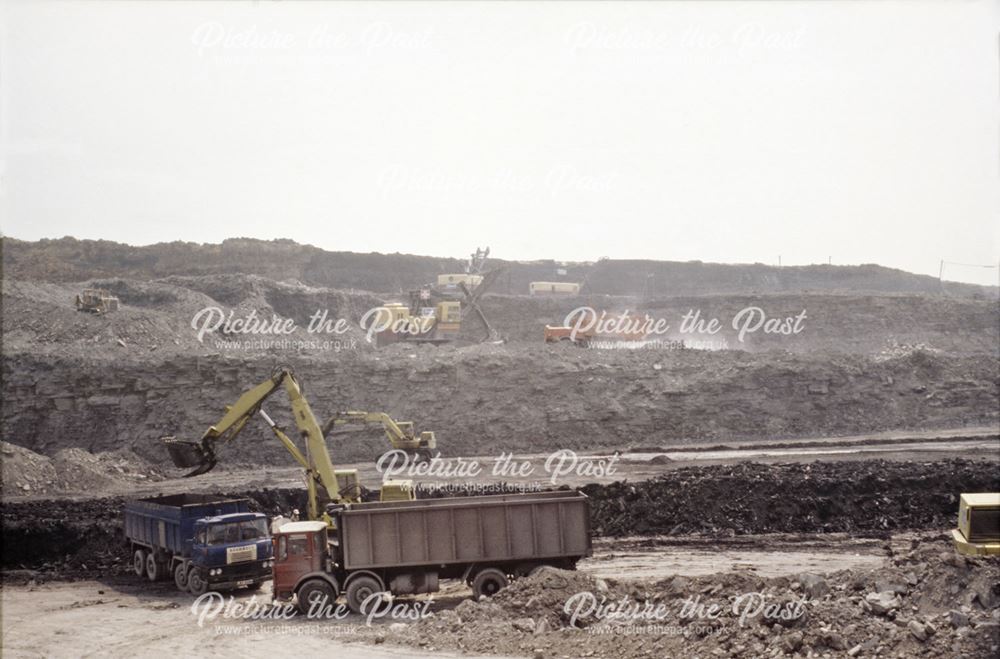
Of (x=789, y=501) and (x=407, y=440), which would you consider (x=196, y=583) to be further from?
(x=789, y=501)

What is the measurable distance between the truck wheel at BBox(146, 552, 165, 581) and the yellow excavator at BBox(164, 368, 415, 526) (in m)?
1.96

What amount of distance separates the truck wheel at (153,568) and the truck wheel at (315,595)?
4969 mm

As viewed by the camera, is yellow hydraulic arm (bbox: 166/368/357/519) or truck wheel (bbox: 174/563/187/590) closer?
truck wheel (bbox: 174/563/187/590)

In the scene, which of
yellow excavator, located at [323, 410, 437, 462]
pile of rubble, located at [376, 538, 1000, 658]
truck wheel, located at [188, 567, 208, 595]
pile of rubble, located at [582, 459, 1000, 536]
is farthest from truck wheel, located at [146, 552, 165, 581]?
pile of rubble, located at [582, 459, 1000, 536]

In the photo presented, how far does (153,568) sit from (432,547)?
23.5ft

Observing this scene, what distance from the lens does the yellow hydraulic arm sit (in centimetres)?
1808

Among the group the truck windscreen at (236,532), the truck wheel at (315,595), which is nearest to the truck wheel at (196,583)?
the truck windscreen at (236,532)

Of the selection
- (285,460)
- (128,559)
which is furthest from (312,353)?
(128,559)

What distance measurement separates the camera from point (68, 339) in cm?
3972

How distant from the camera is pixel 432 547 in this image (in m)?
14.9

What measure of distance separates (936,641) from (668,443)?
78.7 ft

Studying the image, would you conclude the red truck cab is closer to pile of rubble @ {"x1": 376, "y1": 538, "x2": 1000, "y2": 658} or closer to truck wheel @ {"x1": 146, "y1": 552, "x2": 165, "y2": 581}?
pile of rubble @ {"x1": 376, "y1": 538, "x2": 1000, "y2": 658}

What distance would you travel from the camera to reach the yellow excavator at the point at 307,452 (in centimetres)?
1808

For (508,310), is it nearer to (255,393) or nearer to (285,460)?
(285,460)
